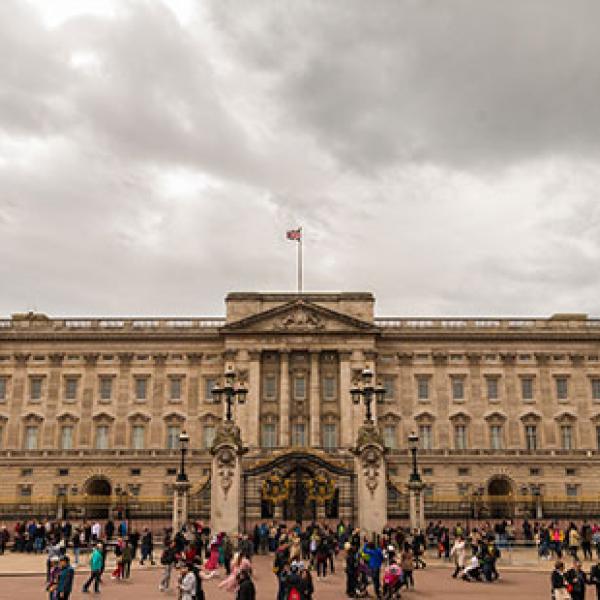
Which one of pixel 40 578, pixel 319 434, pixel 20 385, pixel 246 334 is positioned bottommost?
pixel 40 578

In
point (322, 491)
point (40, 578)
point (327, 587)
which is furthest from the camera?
point (322, 491)

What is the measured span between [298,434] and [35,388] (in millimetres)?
24167

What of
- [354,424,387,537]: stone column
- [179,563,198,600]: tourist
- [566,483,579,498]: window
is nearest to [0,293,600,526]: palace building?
[566,483,579,498]: window

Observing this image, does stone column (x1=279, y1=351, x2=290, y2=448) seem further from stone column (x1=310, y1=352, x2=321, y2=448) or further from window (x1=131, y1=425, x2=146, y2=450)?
window (x1=131, y1=425, x2=146, y2=450)

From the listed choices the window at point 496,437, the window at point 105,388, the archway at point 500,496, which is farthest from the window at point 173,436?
the window at point 496,437

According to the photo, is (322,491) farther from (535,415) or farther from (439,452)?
(535,415)

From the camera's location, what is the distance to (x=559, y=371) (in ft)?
204

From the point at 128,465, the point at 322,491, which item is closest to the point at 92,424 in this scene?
the point at 128,465

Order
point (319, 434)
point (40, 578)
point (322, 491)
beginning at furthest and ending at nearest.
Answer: point (319, 434) < point (322, 491) < point (40, 578)

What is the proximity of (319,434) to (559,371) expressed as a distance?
22547 mm

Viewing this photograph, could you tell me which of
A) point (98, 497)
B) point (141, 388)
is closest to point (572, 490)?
point (141, 388)

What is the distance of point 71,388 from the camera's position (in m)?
62.3

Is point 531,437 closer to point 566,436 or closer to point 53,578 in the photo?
point 566,436

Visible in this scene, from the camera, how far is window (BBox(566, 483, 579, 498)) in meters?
58.6
